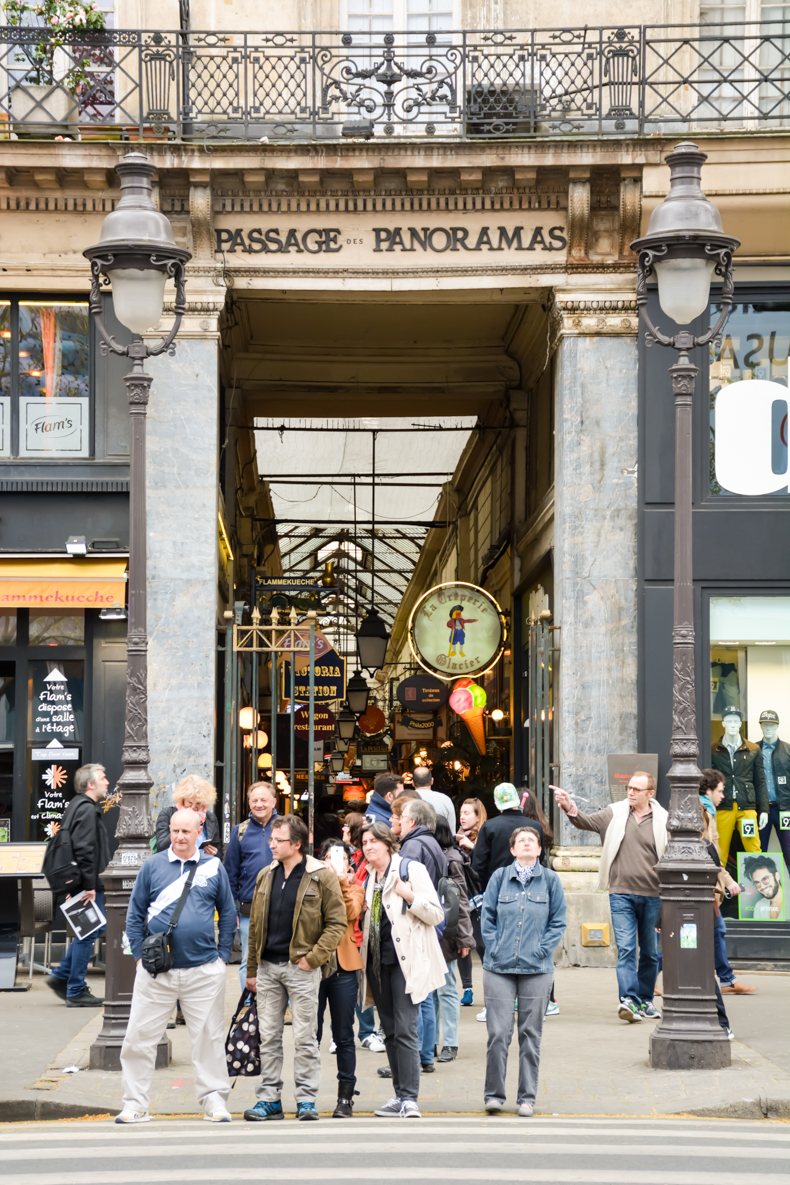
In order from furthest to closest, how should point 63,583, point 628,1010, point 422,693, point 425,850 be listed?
1. point 422,693
2. point 63,583
3. point 628,1010
4. point 425,850

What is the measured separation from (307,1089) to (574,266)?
10.1m

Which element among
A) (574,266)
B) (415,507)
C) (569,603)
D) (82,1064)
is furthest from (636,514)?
(415,507)

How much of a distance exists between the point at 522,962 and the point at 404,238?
31.1 feet

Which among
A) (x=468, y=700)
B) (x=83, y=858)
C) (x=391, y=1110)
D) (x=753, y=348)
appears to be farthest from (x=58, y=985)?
(x=468, y=700)

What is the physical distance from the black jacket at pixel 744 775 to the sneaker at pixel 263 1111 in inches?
330

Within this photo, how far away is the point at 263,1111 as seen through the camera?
1030cm

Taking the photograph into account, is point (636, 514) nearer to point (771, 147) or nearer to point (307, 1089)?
point (771, 147)

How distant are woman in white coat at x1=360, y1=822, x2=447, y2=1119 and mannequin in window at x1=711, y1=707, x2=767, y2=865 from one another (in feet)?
24.7

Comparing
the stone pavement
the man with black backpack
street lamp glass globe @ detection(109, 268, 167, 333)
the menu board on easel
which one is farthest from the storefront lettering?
the stone pavement

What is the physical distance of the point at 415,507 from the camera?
39.2 meters

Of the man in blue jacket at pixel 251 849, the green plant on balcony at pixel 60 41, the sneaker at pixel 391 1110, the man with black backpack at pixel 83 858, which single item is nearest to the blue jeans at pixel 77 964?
the man with black backpack at pixel 83 858

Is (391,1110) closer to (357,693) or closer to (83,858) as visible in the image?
(83,858)

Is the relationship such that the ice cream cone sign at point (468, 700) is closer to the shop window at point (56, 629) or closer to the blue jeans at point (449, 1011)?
the shop window at point (56, 629)

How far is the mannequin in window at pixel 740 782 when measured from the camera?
1769cm
